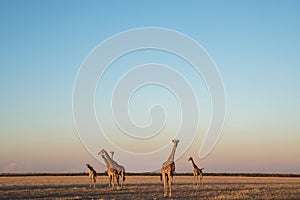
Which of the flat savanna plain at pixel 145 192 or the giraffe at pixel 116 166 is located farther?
the giraffe at pixel 116 166

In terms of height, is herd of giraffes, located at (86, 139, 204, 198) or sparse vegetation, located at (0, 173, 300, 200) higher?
herd of giraffes, located at (86, 139, 204, 198)

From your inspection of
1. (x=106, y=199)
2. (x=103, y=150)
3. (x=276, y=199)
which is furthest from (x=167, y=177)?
(x=103, y=150)

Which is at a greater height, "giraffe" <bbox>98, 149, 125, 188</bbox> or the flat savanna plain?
"giraffe" <bbox>98, 149, 125, 188</bbox>

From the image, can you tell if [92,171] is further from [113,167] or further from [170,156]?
[170,156]

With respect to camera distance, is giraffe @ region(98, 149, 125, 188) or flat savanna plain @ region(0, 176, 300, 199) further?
giraffe @ region(98, 149, 125, 188)

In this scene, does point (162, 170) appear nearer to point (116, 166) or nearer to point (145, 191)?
point (145, 191)

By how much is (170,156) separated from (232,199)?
15.3 feet

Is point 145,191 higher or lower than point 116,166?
lower

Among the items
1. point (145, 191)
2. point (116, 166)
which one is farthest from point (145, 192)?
point (116, 166)

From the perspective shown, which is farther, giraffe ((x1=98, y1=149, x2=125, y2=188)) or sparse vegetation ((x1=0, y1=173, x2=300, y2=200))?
giraffe ((x1=98, y1=149, x2=125, y2=188))

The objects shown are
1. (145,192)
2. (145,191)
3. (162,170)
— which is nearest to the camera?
(162,170)

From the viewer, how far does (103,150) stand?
3703cm

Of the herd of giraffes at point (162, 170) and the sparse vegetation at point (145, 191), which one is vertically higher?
the herd of giraffes at point (162, 170)

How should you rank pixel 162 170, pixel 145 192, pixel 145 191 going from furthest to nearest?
pixel 145 191
pixel 145 192
pixel 162 170
